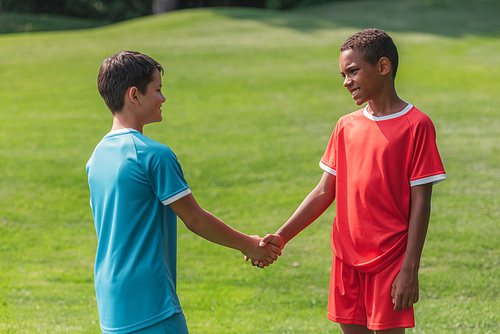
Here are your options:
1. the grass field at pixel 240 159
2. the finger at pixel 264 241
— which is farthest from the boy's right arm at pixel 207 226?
the grass field at pixel 240 159

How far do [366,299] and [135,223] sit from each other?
111 centimetres

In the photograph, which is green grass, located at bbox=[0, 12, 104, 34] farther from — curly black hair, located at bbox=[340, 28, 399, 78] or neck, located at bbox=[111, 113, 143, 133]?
curly black hair, located at bbox=[340, 28, 399, 78]


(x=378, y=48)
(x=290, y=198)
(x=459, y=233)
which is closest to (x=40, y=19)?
(x=290, y=198)

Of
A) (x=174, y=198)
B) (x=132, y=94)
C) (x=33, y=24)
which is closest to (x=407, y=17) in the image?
(x=33, y=24)

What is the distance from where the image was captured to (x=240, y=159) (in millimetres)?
9172

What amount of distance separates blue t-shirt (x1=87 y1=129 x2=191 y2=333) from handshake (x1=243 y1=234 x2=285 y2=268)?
840 millimetres

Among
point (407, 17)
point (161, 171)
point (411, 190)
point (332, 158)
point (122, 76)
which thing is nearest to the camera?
point (161, 171)

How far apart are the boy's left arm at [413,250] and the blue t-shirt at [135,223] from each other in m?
0.96

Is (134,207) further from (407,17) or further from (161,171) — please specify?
(407,17)

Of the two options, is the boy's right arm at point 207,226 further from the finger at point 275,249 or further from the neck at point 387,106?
the neck at point 387,106

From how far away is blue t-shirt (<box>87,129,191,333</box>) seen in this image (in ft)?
7.70

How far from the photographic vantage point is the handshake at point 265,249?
321 cm

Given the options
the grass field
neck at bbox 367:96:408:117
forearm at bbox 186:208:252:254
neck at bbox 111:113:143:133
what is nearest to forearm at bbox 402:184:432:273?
neck at bbox 367:96:408:117

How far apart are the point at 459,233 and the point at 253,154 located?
378 cm
